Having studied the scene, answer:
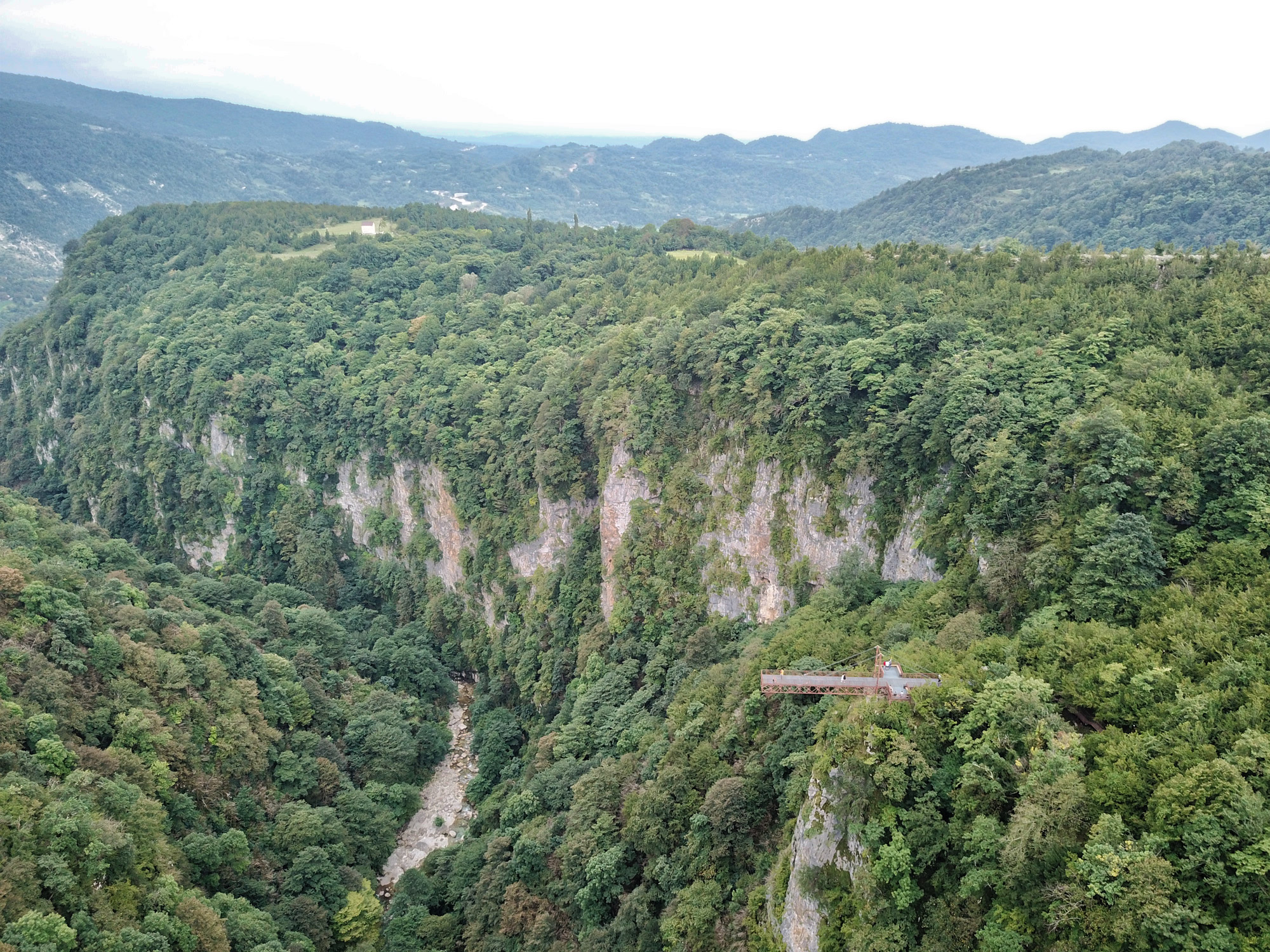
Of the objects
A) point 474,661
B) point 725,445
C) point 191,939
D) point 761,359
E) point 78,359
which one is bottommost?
point 474,661

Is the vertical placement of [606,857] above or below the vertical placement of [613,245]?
below

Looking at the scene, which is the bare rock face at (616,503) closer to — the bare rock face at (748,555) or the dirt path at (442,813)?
the bare rock face at (748,555)

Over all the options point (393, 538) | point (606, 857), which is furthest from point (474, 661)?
point (606, 857)

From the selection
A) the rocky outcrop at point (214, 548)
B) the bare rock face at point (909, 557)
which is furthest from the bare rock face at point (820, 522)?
the rocky outcrop at point (214, 548)

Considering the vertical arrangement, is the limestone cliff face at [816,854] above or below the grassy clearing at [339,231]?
below

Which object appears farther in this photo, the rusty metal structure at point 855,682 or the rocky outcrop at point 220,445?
the rocky outcrop at point 220,445

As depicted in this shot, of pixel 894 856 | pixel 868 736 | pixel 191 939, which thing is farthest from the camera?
pixel 191 939

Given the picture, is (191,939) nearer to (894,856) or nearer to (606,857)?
(606,857)

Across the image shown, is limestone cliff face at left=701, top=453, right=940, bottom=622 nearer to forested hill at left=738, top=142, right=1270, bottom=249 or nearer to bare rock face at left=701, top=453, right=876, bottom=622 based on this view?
bare rock face at left=701, top=453, right=876, bottom=622
